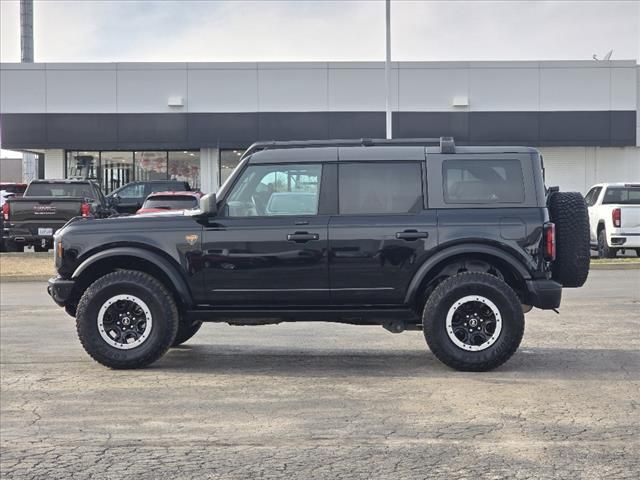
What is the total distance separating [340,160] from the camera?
758 cm

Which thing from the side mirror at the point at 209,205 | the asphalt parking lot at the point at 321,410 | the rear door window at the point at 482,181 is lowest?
the asphalt parking lot at the point at 321,410

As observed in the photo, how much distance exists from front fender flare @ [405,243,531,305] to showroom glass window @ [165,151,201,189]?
27.8 metres

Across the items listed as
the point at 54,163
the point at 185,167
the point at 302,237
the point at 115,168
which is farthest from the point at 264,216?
the point at 54,163

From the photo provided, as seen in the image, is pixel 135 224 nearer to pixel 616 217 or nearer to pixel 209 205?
pixel 209 205

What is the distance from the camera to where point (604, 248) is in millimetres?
19781

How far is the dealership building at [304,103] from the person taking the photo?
33.3m

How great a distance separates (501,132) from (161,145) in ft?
→ 44.8

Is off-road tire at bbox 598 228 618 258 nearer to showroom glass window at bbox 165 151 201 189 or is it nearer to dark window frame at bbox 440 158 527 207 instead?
dark window frame at bbox 440 158 527 207

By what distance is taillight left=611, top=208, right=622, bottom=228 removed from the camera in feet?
61.8

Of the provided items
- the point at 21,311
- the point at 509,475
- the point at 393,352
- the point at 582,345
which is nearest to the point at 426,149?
the point at 393,352

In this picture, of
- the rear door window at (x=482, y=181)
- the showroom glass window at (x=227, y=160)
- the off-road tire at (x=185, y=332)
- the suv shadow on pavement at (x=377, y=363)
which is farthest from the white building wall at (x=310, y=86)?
the rear door window at (x=482, y=181)

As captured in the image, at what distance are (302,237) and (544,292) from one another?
2168mm

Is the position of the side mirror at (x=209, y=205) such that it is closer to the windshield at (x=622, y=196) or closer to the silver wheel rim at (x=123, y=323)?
the silver wheel rim at (x=123, y=323)

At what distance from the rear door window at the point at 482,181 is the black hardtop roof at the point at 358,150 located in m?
0.13
